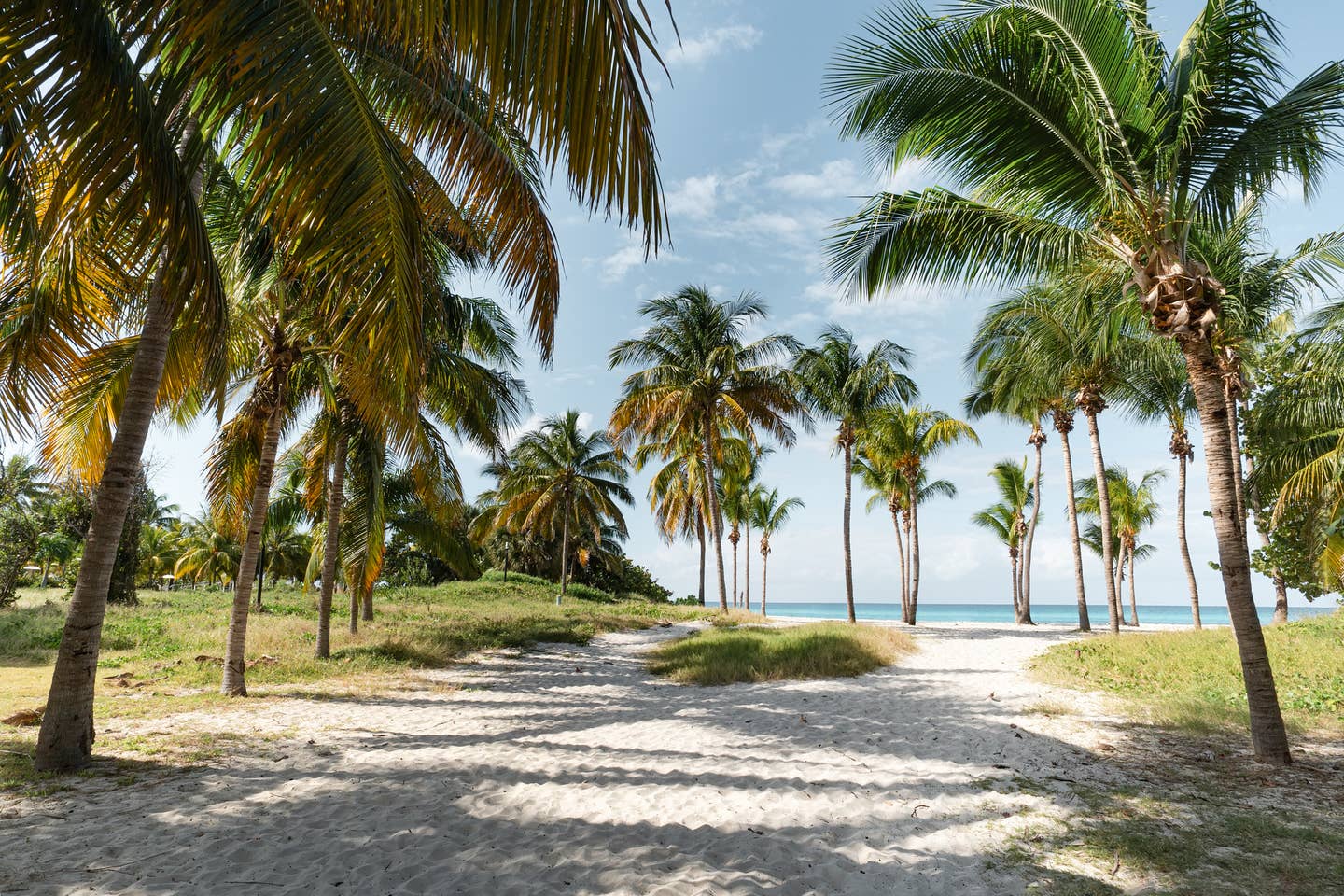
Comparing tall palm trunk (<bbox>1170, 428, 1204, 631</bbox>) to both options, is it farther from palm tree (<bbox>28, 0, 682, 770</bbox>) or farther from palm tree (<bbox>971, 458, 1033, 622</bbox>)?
palm tree (<bbox>28, 0, 682, 770</bbox>)

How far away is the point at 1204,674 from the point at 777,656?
253 inches

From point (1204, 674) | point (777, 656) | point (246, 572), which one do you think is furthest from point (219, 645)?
point (1204, 674)

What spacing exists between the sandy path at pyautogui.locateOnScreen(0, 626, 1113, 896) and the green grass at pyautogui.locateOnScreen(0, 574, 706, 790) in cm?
144

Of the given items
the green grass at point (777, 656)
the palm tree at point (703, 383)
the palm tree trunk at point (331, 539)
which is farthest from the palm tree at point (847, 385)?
the palm tree trunk at point (331, 539)

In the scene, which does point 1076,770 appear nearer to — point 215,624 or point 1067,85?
point 1067,85

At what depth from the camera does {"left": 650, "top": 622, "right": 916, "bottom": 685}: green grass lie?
437 inches

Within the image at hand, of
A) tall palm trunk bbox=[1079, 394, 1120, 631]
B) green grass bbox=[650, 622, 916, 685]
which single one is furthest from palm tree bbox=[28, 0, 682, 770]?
tall palm trunk bbox=[1079, 394, 1120, 631]

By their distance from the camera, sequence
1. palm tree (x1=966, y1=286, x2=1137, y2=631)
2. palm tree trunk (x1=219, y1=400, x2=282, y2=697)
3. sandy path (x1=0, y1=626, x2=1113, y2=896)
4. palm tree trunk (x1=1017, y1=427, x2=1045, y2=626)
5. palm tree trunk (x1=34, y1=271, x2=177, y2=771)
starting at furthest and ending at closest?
palm tree trunk (x1=1017, y1=427, x2=1045, y2=626), palm tree (x1=966, y1=286, x2=1137, y2=631), palm tree trunk (x1=219, y1=400, x2=282, y2=697), palm tree trunk (x1=34, y1=271, x2=177, y2=771), sandy path (x1=0, y1=626, x2=1113, y2=896)

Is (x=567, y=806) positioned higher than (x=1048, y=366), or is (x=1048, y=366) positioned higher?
(x=1048, y=366)

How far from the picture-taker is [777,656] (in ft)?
39.1

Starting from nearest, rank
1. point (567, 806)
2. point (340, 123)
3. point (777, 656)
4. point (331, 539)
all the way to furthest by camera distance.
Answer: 1. point (340, 123)
2. point (567, 806)
3. point (331, 539)
4. point (777, 656)

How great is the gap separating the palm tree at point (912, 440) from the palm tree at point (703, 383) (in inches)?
165

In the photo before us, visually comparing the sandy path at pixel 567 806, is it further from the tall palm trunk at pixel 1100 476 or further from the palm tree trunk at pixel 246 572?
the tall palm trunk at pixel 1100 476

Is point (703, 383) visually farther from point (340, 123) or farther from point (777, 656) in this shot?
point (340, 123)
